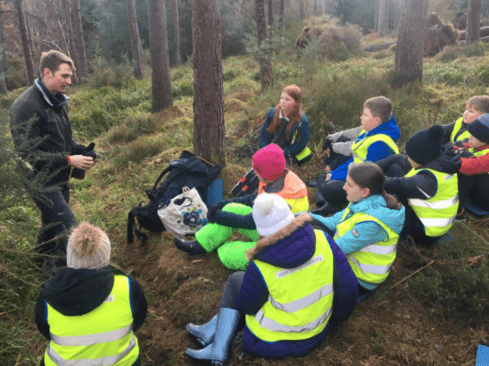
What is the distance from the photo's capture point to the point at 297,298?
2.19 m

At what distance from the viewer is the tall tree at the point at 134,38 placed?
14.4 metres

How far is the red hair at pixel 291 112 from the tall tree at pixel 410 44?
4.51m

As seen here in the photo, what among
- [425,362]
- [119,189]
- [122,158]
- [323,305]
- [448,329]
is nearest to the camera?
[323,305]

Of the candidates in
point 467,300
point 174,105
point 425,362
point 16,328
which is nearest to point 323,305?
point 425,362

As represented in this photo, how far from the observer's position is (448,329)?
2.76 meters

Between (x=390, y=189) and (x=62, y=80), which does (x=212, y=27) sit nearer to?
(x=62, y=80)

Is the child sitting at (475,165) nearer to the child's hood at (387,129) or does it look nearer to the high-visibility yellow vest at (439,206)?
the high-visibility yellow vest at (439,206)

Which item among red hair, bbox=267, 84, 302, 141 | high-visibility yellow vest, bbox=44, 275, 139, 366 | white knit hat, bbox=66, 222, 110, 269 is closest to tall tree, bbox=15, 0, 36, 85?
red hair, bbox=267, 84, 302, 141

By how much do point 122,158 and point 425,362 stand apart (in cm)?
608

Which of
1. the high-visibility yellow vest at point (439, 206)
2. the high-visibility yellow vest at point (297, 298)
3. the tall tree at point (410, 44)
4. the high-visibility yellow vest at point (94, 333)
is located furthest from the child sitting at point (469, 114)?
the tall tree at point (410, 44)

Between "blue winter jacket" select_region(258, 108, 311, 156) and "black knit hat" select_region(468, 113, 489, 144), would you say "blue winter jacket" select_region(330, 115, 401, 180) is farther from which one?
"blue winter jacket" select_region(258, 108, 311, 156)

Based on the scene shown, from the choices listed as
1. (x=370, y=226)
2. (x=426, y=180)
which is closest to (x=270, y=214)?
(x=370, y=226)

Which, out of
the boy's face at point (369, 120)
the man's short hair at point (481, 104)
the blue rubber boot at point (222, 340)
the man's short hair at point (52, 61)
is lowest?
the blue rubber boot at point (222, 340)

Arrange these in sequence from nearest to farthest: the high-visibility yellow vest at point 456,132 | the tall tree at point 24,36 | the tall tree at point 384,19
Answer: the high-visibility yellow vest at point 456,132, the tall tree at point 24,36, the tall tree at point 384,19
